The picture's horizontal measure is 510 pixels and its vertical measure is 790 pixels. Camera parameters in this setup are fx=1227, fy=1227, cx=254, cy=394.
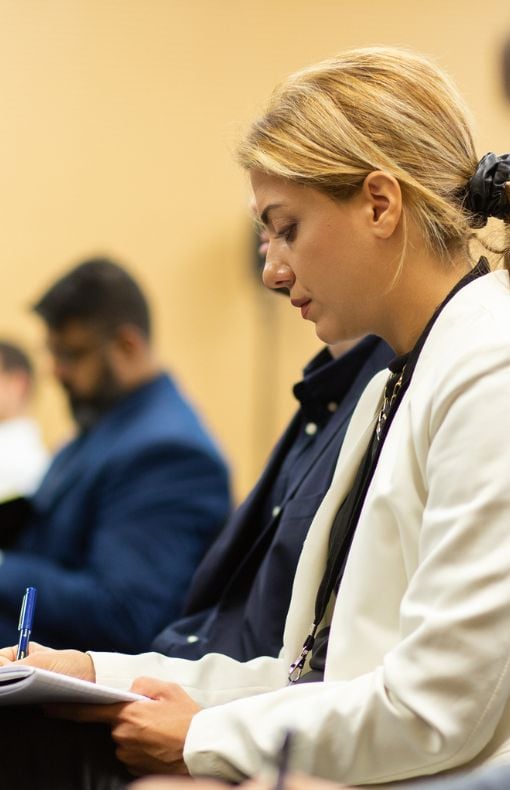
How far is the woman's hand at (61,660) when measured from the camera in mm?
1792

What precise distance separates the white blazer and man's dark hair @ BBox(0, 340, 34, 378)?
3579 mm

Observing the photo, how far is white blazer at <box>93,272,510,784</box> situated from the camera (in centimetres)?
135

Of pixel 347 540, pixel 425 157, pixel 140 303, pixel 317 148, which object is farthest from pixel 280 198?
pixel 140 303

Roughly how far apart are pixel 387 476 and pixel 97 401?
6.63ft

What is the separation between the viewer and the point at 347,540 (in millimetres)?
1677

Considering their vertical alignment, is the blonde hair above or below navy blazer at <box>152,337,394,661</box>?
above

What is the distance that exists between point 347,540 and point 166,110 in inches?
176

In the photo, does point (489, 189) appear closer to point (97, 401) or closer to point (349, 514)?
point (349, 514)

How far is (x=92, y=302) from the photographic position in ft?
11.2

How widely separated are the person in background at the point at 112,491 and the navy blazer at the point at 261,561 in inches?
26.3

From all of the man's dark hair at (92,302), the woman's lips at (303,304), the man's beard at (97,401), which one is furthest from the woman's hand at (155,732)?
the man's dark hair at (92,302)

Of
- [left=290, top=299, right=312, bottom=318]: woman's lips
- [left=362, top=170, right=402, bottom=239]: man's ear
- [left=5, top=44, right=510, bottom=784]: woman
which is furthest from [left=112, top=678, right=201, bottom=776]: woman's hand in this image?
[left=362, top=170, right=402, bottom=239]: man's ear

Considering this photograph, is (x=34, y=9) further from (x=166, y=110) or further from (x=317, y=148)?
(x=317, y=148)

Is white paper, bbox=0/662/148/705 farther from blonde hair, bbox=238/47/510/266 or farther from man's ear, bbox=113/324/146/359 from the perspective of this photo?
man's ear, bbox=113/324/146/359
